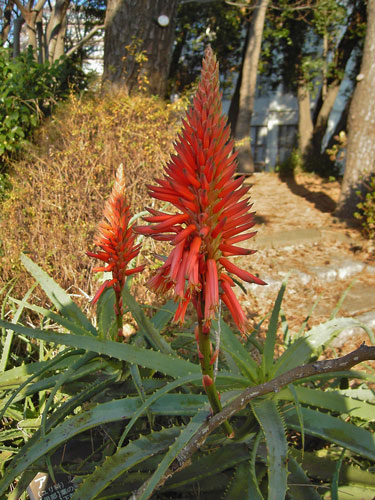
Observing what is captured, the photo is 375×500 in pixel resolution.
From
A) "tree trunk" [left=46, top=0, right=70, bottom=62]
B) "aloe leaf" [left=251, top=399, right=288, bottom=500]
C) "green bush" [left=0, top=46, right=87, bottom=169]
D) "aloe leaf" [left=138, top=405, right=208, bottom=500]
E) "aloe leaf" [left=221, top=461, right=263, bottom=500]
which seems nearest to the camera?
"aloe leaf" [left=138, top=405, right=208, bottom=500]

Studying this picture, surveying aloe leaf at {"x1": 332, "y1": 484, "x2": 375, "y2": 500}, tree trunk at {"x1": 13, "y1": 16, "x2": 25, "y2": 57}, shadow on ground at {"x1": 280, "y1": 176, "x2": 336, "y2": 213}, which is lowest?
aloe leaf at {"x1": 332, "y1": 484, "x2": 375, "y2": 500}

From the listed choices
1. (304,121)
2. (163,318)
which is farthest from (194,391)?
(304,121)

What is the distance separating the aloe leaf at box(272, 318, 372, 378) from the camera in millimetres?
1775

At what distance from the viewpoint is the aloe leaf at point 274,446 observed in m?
1.24

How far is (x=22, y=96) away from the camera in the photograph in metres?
5.43

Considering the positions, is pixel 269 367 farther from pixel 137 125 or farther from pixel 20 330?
pixel 137 125

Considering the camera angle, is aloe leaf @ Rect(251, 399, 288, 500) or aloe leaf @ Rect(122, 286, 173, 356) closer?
aloe leaf @ Rect(251, 399, 288, 500)

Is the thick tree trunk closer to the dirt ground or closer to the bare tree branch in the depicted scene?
the dirt ground

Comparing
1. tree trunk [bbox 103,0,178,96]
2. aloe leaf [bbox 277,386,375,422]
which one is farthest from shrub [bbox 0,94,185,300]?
aloe leaf [bbox 277,386,375,422]

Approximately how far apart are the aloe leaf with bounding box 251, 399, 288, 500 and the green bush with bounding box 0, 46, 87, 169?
454cm

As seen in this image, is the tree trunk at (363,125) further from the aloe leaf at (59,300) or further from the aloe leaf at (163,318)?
the aloe leaf at (59,300)

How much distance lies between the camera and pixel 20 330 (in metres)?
1.60

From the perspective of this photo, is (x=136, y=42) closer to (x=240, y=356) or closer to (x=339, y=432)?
(x=240, y=356)

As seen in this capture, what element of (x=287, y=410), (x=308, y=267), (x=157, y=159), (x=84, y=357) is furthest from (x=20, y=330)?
Result: (x=308, y=267)
